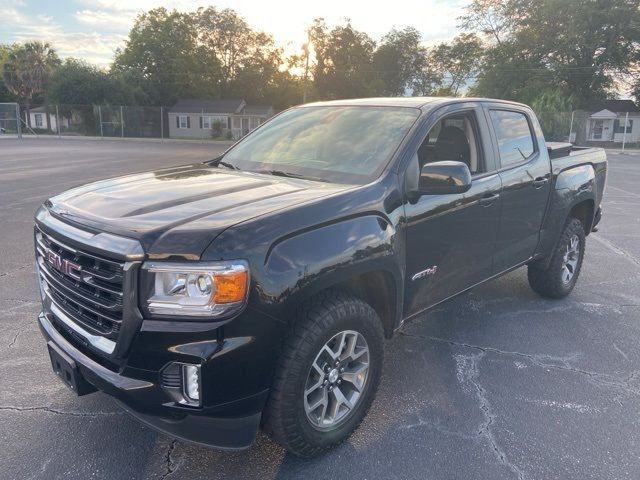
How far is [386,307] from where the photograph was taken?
3.14 meters

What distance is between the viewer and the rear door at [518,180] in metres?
4.12

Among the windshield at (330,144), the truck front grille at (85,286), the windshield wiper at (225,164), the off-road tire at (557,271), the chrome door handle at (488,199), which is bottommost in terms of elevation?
→ the off-road tire at (557,271)

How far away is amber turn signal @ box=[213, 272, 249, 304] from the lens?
→ 2201 millimetres

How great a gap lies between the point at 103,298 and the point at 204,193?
32.7 inches

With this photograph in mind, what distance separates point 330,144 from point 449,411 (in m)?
1.93

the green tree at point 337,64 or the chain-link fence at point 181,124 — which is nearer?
the chain-link fence at point 181,124

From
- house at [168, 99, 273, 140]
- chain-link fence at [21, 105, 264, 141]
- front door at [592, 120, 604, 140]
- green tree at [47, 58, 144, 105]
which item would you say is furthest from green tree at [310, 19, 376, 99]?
front door at [592, 120, 604, 140]

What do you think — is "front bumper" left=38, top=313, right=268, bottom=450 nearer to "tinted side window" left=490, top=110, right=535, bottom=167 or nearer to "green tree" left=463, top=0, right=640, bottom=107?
"tinted side window" left=490, top=110, right=535, bottom=167

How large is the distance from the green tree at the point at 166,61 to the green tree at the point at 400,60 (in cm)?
2138

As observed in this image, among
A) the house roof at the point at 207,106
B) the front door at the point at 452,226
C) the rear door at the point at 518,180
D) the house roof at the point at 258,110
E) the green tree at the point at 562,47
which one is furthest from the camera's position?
the house roof at the point at 258,110

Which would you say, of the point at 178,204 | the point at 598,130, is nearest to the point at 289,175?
the point at 178,204

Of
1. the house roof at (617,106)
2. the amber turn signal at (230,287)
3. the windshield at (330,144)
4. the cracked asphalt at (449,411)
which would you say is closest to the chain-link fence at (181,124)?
the house roof at (617,106)

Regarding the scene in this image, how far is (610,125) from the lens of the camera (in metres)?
43.6

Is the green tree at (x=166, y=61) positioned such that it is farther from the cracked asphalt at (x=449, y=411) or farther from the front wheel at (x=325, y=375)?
the front wheel at (x=325, y=375)
